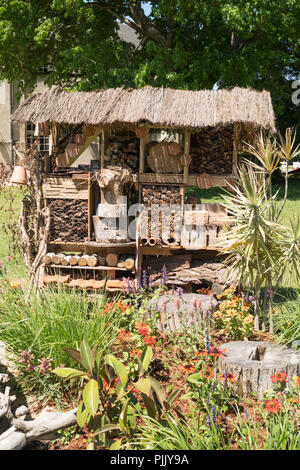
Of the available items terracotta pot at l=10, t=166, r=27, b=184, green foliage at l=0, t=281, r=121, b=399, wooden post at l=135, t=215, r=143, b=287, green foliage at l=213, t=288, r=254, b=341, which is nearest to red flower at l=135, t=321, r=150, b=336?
green foliage at l=0, t=281, r=121, b=399

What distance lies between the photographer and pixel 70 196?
6992 mm

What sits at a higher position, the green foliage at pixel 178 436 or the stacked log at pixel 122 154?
the stacked log at pixel 122 154

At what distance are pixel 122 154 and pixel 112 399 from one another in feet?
14.5

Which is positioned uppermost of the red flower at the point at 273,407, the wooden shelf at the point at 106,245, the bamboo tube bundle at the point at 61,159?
the bamboo tube bundle at the point at 61,159

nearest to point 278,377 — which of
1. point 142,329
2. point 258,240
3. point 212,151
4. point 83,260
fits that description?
point 142,329

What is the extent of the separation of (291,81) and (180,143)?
1625cm

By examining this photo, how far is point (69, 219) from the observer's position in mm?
7059

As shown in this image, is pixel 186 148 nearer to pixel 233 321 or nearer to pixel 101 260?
pixel 101 260

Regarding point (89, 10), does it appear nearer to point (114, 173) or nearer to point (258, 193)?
point (114, 173)

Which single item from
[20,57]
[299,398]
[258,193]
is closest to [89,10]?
[20,57]

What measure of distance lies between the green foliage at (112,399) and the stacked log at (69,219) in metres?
3.60

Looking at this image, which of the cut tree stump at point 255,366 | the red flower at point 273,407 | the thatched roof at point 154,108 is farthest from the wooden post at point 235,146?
the red flower at point 273,407

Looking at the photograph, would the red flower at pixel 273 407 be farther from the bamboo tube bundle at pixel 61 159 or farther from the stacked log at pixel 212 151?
the bamboo tube bundle at pixel 61 159

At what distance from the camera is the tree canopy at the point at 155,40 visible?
1294cm
